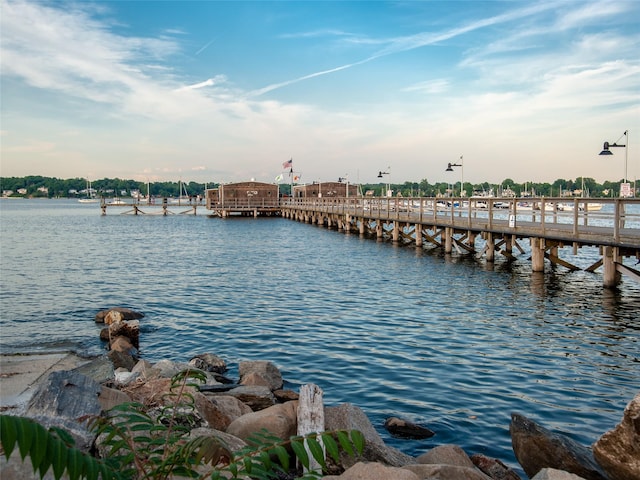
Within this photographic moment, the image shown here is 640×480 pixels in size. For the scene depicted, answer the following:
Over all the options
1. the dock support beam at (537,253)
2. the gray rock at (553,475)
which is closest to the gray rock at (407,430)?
the gray rock at (553,475)

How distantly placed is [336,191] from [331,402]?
94001 mm

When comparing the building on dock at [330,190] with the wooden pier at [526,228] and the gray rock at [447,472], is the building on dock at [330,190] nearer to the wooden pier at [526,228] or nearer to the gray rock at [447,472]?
the wooden pier at [526,228]

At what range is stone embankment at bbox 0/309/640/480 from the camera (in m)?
5.66

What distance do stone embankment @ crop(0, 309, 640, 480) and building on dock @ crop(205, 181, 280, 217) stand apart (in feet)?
285

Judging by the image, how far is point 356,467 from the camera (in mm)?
5281

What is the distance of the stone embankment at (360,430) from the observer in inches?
223

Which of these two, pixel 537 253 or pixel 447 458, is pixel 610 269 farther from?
pixel 447 458

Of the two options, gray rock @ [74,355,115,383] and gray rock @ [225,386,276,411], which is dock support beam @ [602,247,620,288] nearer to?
gray rock @ [225,386,276,411]

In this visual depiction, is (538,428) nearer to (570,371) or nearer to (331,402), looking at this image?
(331,402)

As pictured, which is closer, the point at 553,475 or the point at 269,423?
the point at 553,475

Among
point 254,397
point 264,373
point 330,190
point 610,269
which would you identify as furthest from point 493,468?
point 330,190

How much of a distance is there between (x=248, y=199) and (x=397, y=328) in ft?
275

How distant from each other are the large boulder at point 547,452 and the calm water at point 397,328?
102 cm

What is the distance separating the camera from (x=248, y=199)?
321 ft
